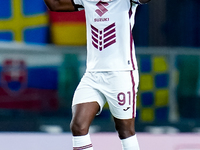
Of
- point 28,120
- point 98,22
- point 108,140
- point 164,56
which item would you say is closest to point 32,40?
point 28,120

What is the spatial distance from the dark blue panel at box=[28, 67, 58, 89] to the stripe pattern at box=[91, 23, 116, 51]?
309cm

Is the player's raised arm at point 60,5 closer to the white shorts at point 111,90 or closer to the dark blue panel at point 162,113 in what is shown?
the white shorts at point 111,90

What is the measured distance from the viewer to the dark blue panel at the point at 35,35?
7.35 meters

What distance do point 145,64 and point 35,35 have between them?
1609 millimetres

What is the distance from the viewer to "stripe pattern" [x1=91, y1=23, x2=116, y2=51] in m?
3.64

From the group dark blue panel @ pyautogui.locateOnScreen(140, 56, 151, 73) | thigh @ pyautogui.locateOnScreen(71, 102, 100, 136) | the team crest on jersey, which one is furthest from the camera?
dark blue panel @ pyautogui.locateOnScreen(140, 56, 151, 73)

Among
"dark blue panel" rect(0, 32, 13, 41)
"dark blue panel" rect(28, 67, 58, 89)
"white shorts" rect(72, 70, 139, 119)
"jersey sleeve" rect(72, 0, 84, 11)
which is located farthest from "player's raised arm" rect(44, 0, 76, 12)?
"dark blue panel" rect(0, 32, 13, 41)

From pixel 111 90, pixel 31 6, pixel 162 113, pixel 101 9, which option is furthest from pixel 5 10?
pixel 111 90

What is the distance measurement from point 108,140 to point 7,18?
9.33 feet

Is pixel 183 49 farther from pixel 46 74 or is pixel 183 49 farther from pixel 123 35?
pixel 123 35

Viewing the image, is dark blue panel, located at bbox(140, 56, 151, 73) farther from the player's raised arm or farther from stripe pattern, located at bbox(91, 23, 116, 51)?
stripe pattern, located at bbox(91, 23, 116, 51)

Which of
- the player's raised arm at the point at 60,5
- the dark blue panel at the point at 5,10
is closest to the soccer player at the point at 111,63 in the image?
the player's raised arm at the point at 60,5

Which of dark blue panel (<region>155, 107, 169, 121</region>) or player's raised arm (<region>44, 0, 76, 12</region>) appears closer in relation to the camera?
player's raised arm (<region>44, 0, 76, 12</region>)

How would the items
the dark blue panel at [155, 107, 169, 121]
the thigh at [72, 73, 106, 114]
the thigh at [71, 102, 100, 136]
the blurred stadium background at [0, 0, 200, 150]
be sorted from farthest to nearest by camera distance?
the dark blue panel at [155, 107, 169, 121] → the blurred stadium background at [0, 0, 200, 150] → the thigh at [72, 73, 106, 114] → the thigh at [71, 102, 100, 136]
